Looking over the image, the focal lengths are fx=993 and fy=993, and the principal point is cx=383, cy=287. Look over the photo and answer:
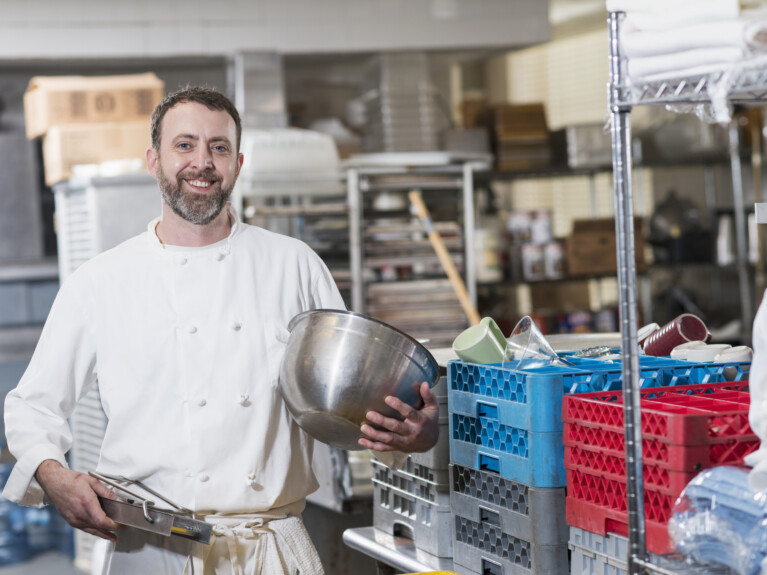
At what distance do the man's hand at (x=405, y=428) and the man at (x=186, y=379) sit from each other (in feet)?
0.13

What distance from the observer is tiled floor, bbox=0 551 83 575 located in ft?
15.4

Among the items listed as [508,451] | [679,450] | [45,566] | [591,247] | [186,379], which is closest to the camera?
[679,450]

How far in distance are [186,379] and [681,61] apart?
3.58 ft

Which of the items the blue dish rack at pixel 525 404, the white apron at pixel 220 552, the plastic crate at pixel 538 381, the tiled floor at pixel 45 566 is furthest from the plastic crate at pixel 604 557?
the tiled floor at pixel 45 566

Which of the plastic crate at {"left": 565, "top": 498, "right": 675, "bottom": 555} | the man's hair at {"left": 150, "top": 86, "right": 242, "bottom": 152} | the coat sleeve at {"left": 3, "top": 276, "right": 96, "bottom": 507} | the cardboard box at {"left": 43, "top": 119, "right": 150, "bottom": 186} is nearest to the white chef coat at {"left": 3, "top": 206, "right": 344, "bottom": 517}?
the coat sleeve at {"left": 3, "top": 276, "right": 96, "bottom": 507}

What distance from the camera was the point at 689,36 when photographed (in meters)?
1.39

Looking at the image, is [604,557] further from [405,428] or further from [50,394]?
[50,394]

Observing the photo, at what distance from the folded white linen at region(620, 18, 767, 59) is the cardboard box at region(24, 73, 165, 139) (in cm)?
366

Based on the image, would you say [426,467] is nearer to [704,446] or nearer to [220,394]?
[220,394]

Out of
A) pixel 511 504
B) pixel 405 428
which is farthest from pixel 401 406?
pixel 511 504

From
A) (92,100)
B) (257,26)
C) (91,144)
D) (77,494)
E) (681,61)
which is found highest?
(257,26)

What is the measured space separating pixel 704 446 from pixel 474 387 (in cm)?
54

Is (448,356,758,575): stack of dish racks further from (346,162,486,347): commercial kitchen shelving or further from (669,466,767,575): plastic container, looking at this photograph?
(346,162,486,347): commercial kitchen shelving

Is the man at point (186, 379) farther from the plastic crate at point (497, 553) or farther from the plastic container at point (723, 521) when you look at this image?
the plastic container at point (723, 521)
